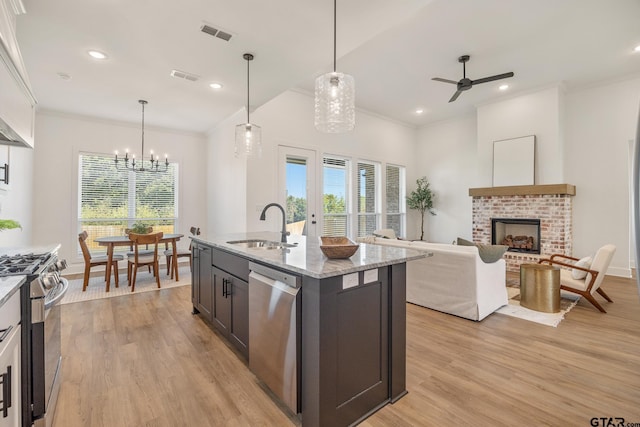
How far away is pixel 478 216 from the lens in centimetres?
611

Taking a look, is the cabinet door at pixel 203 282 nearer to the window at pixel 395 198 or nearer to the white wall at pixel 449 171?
the window at pixel 395 198

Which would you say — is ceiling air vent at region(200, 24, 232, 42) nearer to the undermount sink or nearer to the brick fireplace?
the undermount sink

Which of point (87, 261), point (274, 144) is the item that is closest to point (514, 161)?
point (274, 144)

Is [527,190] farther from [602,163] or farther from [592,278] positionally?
[592,278]

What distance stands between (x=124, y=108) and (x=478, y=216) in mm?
6948

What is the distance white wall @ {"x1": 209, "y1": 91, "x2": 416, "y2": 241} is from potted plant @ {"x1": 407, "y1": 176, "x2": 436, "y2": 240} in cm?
140

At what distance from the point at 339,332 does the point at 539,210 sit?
542cm

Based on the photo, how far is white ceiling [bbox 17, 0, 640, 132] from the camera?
2494mm

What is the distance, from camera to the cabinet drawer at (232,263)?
220cm

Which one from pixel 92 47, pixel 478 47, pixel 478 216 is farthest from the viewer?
pixel 478 216

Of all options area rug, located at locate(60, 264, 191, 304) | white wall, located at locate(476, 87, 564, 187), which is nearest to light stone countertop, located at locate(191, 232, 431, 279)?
area rug, located at locate(60, 264, 191, 304)

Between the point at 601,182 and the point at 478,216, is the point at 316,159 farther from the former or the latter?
the point at 601,182

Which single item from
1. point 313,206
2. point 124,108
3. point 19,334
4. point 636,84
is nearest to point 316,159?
point 313,206

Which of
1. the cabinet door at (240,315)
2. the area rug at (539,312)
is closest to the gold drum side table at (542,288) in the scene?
the area rug at (539,312)
